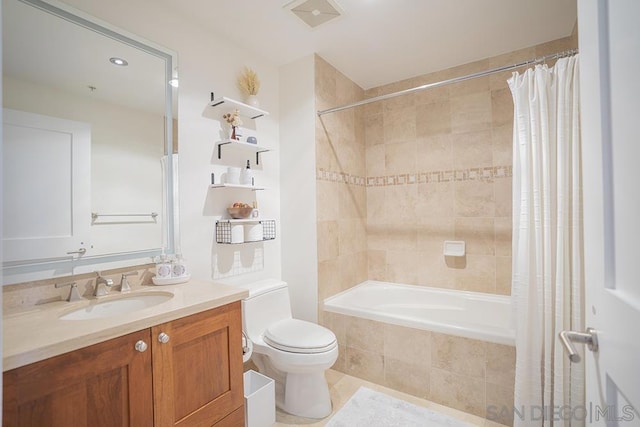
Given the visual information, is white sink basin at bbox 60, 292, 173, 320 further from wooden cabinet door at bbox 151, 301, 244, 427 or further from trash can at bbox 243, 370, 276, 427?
trash can at bbox 243, 370, 276, 427

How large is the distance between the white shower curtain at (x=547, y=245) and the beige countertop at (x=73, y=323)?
1520 mm

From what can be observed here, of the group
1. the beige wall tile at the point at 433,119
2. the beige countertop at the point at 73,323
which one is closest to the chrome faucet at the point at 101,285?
the beige countertop at the point at 73,323

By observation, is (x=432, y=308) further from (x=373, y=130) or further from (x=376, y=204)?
(x=373, y=130)

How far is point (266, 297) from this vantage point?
6.86 ft

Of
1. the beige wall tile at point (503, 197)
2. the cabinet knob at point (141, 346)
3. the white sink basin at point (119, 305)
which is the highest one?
the beige wall tile at point (503, 197)

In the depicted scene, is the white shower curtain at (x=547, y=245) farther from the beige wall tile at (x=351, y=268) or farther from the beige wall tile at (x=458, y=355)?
the beige wall tile at (x=351, y=268)

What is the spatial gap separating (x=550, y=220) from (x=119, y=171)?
2.27m

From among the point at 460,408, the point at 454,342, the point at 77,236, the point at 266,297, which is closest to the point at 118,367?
the point at 77,236

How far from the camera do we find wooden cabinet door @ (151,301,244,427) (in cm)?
114

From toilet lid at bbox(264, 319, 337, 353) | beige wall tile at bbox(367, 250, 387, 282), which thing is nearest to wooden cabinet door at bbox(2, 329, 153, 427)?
toilet lid at bbox(264, 319, 337, 353)

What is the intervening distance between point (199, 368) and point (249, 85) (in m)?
1.86

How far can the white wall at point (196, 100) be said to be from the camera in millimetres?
1739

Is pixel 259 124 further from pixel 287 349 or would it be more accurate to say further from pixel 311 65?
pixel 287 349

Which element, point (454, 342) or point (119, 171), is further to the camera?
point (454, 342)
